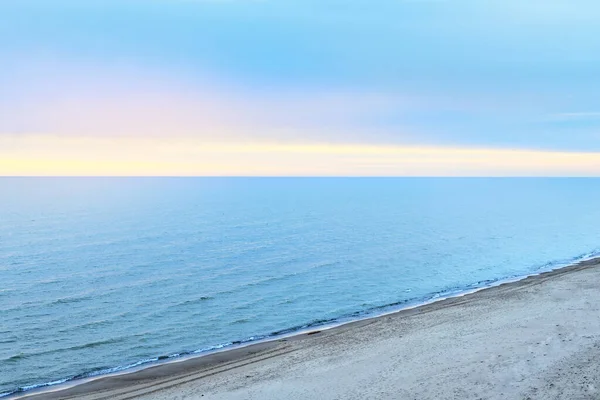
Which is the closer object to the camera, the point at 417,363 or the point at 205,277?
the point at 417,363

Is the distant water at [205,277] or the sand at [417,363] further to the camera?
the distant water at [205,277]

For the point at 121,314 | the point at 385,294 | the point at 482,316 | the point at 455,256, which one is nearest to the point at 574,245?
the point at 455,256

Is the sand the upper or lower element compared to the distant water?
upper

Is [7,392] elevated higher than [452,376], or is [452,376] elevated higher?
[452,376]

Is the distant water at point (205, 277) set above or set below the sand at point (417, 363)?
below

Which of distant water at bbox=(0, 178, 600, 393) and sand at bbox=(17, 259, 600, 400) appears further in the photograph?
distant water at bbox=(0, 178, 600, 393)

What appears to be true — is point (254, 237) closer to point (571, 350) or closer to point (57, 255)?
point (57, 255)

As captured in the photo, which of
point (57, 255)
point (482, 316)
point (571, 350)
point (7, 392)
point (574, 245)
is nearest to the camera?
point (571, 350)

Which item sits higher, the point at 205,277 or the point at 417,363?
the point at 417,363
